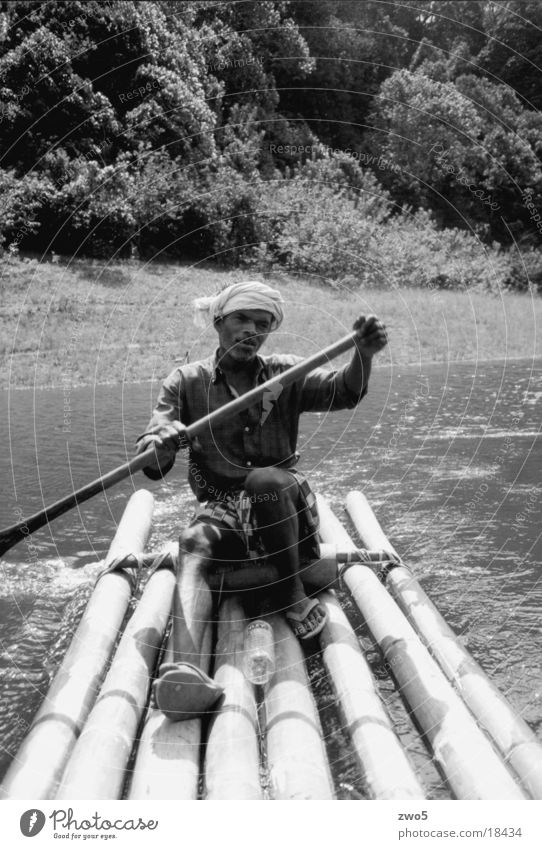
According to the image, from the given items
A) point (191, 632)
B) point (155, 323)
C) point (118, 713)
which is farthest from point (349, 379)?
point (155, 323)

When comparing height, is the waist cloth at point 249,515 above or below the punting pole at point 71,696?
above

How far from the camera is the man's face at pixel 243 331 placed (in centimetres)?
304

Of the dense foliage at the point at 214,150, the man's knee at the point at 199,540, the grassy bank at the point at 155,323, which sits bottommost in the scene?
the man's knee at the point at 199,540

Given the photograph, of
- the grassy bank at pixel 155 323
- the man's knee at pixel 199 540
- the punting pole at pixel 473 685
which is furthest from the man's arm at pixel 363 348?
the grassy bank at pixel 155 323

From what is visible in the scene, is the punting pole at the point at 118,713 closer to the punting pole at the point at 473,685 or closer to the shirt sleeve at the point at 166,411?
the shirt sleeve at the point at 166,411

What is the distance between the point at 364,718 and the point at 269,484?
2.91 ft

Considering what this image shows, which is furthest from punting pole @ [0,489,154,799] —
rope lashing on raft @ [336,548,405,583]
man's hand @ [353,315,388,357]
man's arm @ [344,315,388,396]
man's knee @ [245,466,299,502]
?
man's hand @ [353,315,388,357]

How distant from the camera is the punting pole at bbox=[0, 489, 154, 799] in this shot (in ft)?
6.39

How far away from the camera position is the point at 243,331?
305 centimetres

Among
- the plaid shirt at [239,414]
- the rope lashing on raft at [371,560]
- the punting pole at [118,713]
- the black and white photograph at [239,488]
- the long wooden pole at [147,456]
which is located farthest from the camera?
the rope lashing on raft at [371,560]

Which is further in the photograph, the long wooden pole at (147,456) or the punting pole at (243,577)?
the punting pole at (243,577)

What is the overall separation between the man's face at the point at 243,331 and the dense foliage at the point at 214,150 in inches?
212

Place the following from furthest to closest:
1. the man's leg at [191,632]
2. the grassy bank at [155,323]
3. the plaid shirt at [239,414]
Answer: the grassy bank at [155,323] < the plaid shirt at [239,414] < the man's leg at [191,632]

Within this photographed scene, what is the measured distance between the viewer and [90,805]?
1.86 metres
